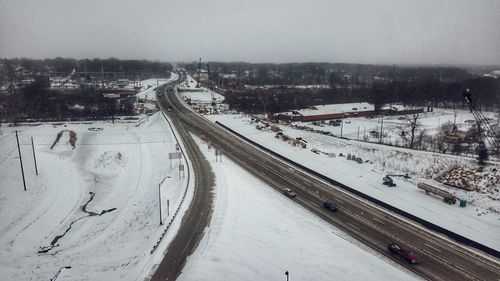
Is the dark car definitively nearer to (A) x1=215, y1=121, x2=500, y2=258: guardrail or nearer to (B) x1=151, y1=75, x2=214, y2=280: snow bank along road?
(A) x1=215, y1=121, x2=500, y2=258: guardrail

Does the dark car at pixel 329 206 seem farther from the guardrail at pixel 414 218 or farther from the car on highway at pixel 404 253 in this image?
the car on highway at pixel 404 253

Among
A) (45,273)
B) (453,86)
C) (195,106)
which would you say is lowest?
(45,273)

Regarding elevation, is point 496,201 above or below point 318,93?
below

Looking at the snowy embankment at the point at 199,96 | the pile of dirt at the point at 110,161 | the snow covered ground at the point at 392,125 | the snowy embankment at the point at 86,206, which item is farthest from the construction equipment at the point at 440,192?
the snowy embankment at the point at 199,96

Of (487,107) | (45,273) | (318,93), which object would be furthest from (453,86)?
(45,273)

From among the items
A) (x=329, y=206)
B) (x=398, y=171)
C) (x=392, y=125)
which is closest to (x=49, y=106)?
(x=329, y=206)

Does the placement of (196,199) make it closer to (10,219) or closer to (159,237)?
(159,237)

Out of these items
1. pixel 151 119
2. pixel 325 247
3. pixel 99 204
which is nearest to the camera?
pixel 325 247
